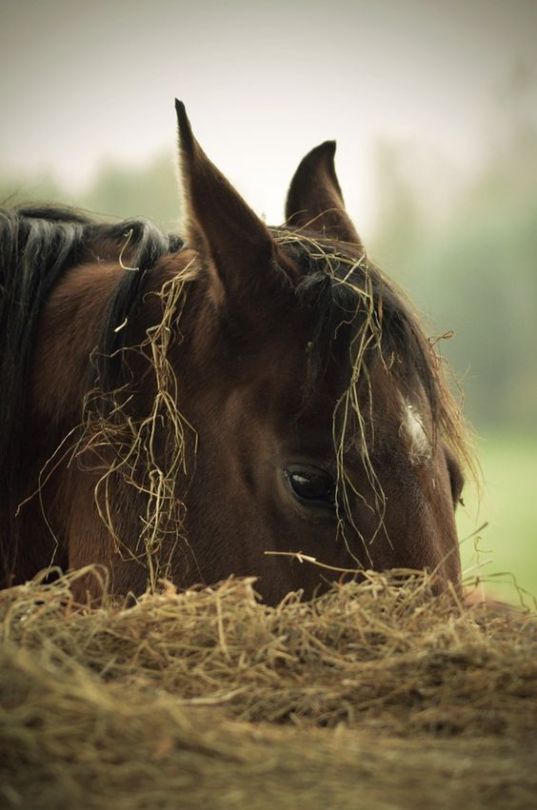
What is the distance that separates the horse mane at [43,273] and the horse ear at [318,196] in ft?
1.71

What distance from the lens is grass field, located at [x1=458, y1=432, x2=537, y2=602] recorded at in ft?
55.8

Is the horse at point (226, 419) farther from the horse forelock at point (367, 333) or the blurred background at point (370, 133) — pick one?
the blurred background at point (370, 133)

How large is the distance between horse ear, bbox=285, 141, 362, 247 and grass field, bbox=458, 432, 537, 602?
1087 centimetres

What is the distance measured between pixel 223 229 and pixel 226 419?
51 centimetres

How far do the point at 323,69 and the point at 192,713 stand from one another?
3607 inches

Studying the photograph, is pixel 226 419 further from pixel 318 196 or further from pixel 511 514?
pixel 511 514

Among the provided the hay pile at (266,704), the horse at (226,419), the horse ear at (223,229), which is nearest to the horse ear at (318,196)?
the horse at (226,419)

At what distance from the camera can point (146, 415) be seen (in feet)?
7.98

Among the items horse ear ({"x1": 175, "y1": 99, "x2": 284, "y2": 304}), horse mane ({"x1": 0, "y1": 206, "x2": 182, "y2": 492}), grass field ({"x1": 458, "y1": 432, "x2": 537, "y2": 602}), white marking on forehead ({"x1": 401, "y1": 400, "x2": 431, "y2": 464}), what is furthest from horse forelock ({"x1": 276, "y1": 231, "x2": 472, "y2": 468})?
grass field ({"x1": 458, "y1": 432, "x2": 537, "y2": 602})

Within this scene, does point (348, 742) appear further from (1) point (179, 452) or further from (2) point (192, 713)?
(1) point (179, 452)

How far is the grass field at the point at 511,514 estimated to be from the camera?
17.0 metres

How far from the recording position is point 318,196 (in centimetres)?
319

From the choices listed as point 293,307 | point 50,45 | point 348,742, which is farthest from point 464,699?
point 50,45

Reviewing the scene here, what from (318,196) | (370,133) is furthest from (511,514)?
(370,133)
